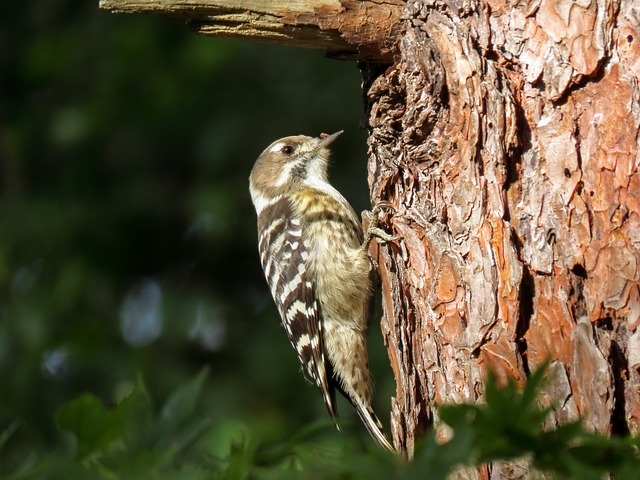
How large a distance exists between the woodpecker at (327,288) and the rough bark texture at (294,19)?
1470 mm

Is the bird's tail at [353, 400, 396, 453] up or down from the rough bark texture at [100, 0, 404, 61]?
down

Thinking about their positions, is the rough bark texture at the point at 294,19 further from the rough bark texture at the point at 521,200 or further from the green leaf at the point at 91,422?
the green leaf at the point at 91,422

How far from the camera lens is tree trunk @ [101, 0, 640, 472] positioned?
2783 mm

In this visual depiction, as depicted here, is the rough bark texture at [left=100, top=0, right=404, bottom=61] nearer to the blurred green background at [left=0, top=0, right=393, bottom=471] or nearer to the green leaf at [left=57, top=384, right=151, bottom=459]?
the green leaf at [left=57, top=384, right=151, bottom=459]

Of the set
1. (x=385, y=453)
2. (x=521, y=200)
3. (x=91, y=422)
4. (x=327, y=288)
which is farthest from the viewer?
(x=327, y=288)

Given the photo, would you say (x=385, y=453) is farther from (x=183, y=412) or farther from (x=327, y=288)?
(x=327, y=288)

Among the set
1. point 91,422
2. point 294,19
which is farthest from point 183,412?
point 294,19

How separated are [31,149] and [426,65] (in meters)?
4.81

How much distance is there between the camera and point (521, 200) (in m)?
2.97

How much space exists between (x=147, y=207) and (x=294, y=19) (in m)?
4.14

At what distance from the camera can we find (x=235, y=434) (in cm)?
516

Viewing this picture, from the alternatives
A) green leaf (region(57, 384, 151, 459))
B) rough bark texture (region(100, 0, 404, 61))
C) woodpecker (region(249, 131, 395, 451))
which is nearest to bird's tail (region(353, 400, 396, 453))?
woodpecker (region(249, 131, 395, 451))

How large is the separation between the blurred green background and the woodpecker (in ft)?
5.22

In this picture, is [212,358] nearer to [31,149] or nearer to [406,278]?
[31,149]
